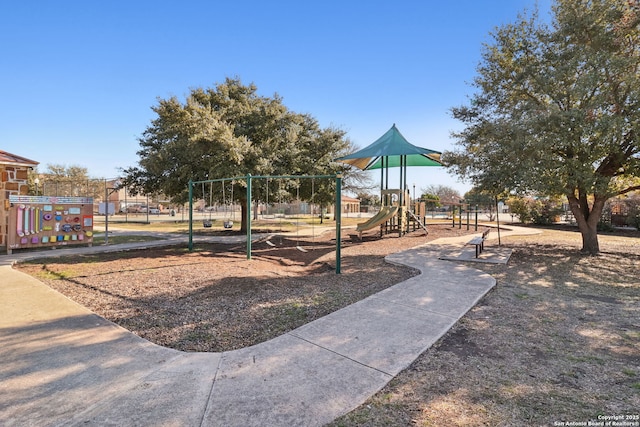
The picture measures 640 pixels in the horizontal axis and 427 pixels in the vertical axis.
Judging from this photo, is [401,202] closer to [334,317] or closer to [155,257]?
[155,257]

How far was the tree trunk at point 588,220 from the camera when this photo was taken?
33.9ft

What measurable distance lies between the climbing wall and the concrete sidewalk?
24.3 feet

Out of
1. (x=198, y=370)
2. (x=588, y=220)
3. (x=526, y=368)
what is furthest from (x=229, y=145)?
(x=588, y=220)

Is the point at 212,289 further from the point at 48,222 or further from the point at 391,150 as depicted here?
the point at 391,150

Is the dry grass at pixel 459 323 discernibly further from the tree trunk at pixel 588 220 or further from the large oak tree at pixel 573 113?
the large oak tree at pixel 573 113

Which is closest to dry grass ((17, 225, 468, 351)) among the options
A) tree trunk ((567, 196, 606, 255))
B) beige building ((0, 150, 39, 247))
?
beige building ((0, 150, 39, 247))

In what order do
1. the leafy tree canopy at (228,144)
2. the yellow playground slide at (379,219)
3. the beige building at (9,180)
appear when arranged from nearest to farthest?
the beige building at (9,180)
the leafy tree canopy at (228,144)
the yellow playground slide at (379,219)

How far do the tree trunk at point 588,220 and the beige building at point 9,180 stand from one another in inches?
726

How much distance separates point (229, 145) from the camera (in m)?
11.9

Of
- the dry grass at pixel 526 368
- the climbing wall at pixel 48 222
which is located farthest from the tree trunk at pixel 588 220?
the climbing wall at pixel 48 222

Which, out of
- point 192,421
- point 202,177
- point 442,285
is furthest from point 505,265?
point 202,177

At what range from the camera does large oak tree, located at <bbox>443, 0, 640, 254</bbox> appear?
832 cm

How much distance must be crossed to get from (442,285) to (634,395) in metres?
3.60

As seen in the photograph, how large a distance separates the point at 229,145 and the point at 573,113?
10.4 metres
